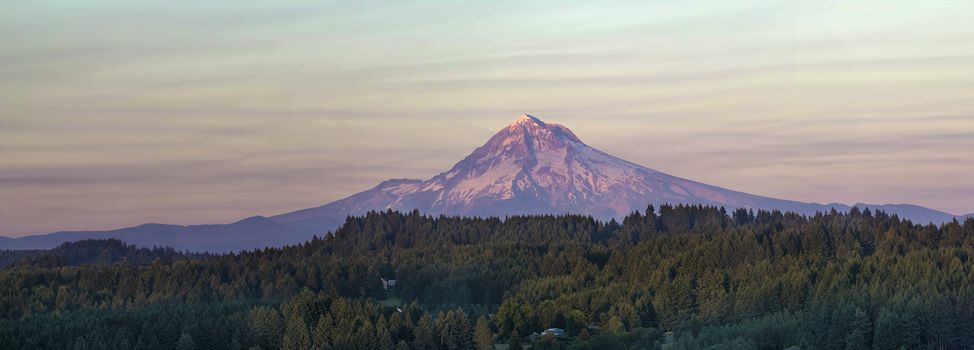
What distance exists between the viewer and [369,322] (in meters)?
192

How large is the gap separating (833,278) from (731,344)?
131 feet

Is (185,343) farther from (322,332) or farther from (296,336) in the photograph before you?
(322,332)

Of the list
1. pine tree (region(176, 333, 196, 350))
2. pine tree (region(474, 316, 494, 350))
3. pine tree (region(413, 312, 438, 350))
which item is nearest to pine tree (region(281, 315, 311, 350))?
pine tree (region(176, 333, 196, 350))

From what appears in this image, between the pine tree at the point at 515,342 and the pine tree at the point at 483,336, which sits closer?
the pine tree at the point at 515,342

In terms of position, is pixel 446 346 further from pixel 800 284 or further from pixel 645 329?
pixel 800 284

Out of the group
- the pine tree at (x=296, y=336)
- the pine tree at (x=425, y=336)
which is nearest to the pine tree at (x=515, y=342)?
the pine tree at (x=425, y=336)

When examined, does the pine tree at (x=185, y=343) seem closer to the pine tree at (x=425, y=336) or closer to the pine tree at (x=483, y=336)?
the pine tree at (x=425, y=336)

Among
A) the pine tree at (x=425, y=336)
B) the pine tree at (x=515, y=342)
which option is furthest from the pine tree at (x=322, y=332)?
the pine tree at (x=515, y=342)

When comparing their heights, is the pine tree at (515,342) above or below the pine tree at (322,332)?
below

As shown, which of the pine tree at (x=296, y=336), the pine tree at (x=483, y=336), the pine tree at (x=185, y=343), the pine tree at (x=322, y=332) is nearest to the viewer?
the pine tree at (x=185, y=343)

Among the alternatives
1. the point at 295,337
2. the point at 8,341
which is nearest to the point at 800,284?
the point at 295,337

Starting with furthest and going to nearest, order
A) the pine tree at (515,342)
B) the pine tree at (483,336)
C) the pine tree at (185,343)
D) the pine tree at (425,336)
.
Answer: the pine tree at (425,336) < the pine tree at (483,336) < the pine tree at (185,343) < the pine tree at (515,342)

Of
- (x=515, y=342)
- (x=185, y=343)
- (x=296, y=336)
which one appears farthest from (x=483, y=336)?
(x=185, y=343)

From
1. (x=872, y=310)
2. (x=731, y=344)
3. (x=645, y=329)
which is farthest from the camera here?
(x=645, y=329)
